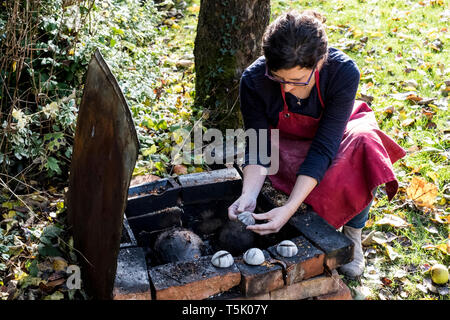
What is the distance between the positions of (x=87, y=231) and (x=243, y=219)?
790 mm

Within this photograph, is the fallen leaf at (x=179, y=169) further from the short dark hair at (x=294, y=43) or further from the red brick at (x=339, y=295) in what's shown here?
the red brick at (x=339, y=295)

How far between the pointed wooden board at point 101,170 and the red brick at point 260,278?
584mm

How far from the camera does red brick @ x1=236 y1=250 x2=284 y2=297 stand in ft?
6.90

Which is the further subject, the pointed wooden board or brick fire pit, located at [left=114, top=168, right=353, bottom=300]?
brick fire pit, located at [left=114, top=168, right=353, bottom=300]

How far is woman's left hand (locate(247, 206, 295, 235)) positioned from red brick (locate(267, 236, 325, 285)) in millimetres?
133

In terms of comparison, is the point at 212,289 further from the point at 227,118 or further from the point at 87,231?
the point at 227,118

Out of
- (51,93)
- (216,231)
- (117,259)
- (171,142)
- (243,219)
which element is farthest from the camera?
(171,142)

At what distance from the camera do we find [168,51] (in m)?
5.39

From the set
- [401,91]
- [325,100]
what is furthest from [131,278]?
[401,91]

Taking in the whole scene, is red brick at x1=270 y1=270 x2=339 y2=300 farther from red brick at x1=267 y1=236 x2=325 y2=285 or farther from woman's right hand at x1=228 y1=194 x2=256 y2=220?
woman's right hand at x1=228 y1=194 x2=256 y2=220

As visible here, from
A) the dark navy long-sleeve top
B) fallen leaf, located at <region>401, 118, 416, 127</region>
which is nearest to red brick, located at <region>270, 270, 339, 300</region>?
the dark navy long-sleeve top

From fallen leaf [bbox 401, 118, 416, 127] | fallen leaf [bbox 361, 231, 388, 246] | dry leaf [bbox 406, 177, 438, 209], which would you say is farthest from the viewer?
fallen leaf [bbox 401, 118, 416, 127]

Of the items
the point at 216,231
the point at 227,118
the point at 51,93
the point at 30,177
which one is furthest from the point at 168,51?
the point at 216,231

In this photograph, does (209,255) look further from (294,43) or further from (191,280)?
(294,43)
